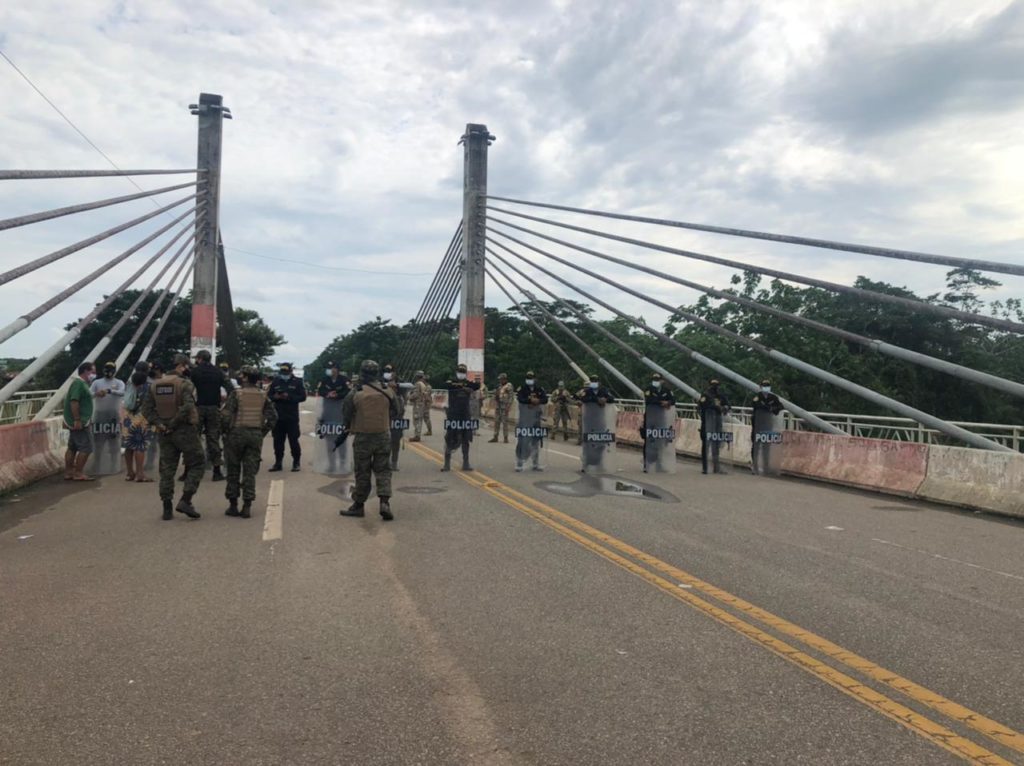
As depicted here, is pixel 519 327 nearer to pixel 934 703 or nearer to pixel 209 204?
pixel 209 204

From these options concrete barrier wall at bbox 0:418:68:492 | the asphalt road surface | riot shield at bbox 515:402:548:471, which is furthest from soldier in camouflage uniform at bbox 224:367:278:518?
riot shield at bbox 515:402:548:471

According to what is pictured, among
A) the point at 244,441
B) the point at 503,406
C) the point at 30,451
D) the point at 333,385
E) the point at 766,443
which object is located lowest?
the point at 30,451

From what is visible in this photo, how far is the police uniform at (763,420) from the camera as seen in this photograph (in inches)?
587

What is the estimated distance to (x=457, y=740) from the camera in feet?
10.9

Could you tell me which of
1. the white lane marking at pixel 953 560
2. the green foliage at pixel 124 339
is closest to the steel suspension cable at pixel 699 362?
the white lane marking at pixel 953 560

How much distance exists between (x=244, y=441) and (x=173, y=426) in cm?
75

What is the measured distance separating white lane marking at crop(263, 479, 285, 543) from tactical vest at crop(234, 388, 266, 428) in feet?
3.31

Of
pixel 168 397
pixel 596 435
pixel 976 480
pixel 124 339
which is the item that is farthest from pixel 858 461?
pixel 124 339

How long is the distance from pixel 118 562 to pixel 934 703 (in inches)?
232

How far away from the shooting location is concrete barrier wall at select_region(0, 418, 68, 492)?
1089 cm

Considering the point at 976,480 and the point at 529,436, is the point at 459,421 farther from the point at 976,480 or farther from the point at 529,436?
the point at 976,480

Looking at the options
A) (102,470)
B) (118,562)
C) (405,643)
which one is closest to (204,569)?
(118,562)

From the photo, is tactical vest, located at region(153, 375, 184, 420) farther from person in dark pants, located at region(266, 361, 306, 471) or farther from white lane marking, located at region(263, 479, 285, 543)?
person in dark pants, located at region(266, 361, 306, 471)

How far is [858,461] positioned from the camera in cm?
1326
